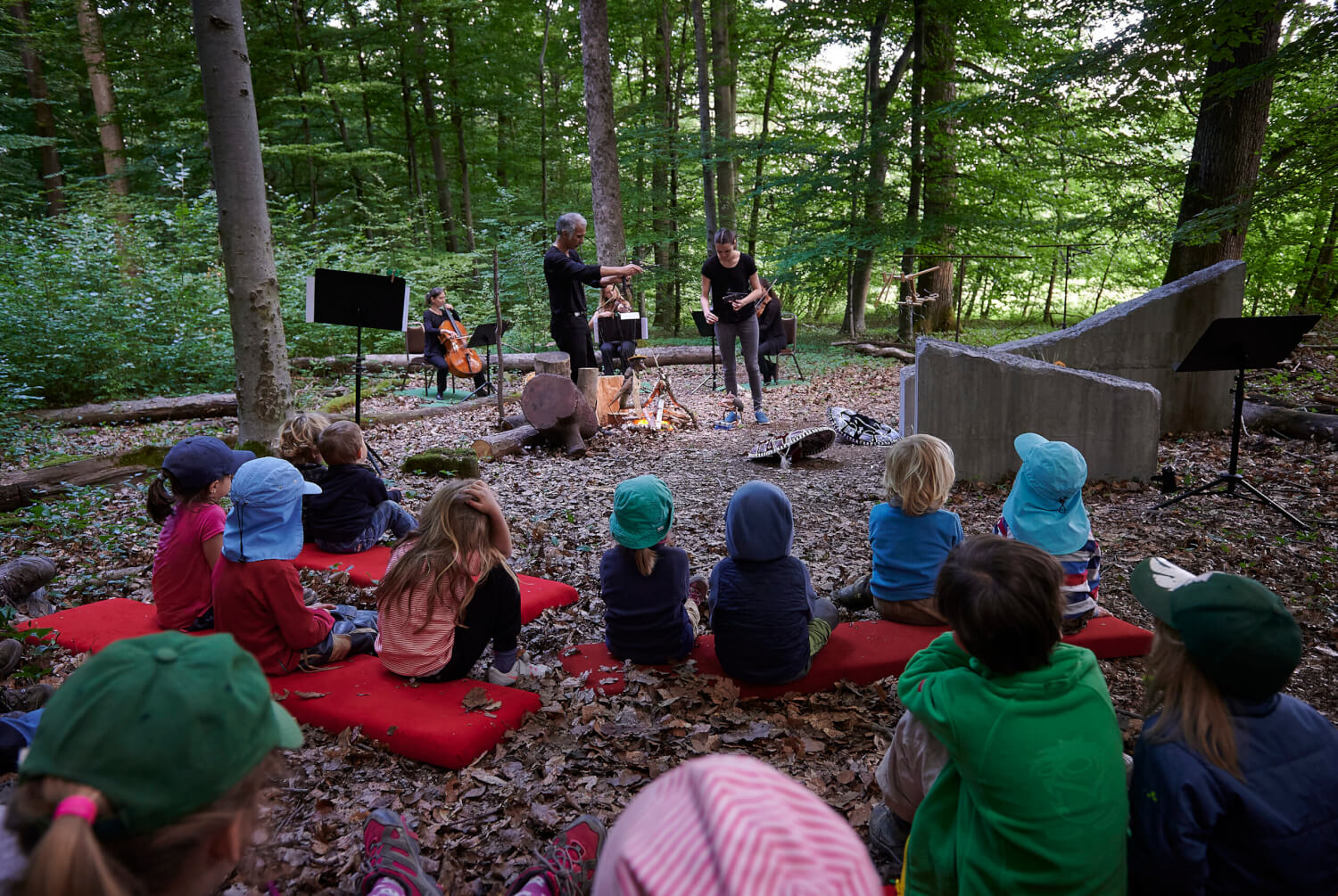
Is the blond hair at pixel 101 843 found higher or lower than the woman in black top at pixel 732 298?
lower

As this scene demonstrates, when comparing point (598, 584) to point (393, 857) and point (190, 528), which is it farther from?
point (393, 857)

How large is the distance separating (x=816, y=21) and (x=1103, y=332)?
9074 millimetres

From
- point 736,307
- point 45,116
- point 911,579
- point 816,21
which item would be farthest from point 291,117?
point 911,579

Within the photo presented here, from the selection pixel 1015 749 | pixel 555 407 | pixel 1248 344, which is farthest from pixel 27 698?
pixel 1248 344

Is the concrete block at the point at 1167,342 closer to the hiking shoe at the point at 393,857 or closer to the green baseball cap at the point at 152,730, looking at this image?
the hiking shoe at the point at 393,857

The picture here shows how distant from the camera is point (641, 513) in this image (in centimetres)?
302

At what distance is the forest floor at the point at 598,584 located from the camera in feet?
7.77

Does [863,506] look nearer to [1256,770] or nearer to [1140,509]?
[1140,509]

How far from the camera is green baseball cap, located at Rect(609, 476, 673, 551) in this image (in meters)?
3.02

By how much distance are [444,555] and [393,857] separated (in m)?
1.17

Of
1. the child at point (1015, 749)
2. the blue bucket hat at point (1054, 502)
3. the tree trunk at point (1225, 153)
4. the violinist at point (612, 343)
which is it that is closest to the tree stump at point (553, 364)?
the violinist at point (612, 343)

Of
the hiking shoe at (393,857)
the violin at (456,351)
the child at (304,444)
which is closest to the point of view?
the hiking shoe at (393,857)

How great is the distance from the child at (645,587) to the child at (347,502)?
207 centimetres

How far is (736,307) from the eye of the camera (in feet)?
26.4
